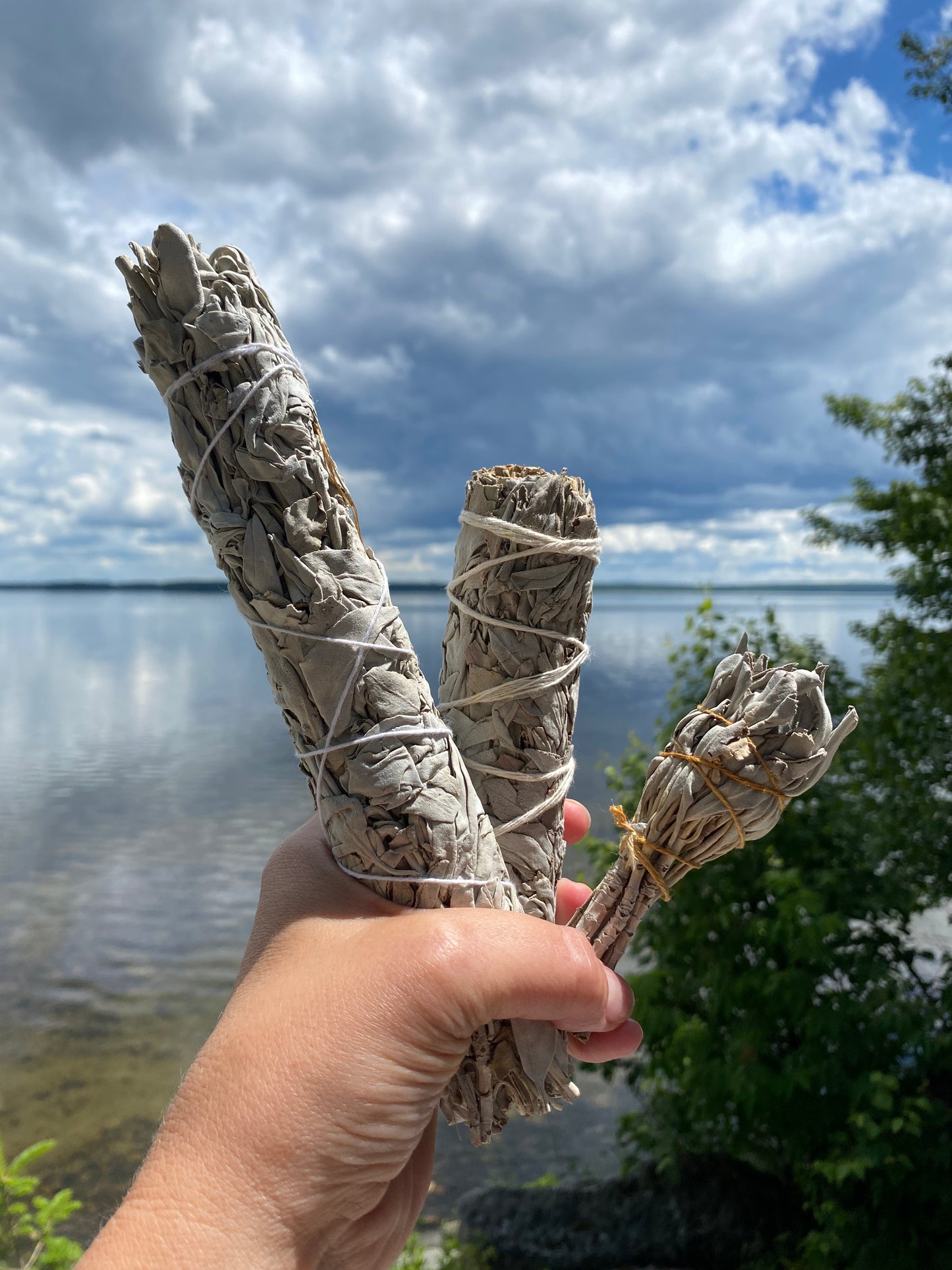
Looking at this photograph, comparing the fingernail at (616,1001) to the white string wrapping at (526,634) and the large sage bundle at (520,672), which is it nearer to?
the large sage bundle at (520,672)

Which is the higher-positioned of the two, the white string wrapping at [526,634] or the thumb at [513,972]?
the white string wrapping at [526,634]

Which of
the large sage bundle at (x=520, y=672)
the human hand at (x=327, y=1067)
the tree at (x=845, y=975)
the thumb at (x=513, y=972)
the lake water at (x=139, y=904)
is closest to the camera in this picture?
the human hand at (x=327, y=1067)

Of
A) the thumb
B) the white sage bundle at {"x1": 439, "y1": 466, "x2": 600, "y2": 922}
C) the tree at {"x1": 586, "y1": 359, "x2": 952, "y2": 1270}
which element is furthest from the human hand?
the tree at {"x1": 586, "y1": 359, "x2": 952, "y2": 1270}

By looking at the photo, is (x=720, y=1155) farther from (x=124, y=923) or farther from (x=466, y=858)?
(x=124, y=923)

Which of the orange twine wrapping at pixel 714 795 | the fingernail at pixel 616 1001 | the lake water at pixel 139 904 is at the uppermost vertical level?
the orange twine wrapping at pixel 714 795

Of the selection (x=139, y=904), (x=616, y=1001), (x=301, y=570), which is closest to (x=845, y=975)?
(x=616, y=1001)

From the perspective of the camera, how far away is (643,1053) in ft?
12.4

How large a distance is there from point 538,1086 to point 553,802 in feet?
1.55

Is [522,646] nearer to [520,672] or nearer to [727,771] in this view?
[520,672]

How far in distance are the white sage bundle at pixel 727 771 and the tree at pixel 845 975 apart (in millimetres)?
1842

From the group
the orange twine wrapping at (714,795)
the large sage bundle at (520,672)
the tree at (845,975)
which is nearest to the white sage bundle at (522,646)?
the large sage bundle at (520,672)

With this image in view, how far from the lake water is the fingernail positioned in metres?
0.65

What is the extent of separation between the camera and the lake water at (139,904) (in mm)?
4301

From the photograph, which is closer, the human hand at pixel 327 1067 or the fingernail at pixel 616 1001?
the human hand at pixel 327 1067
